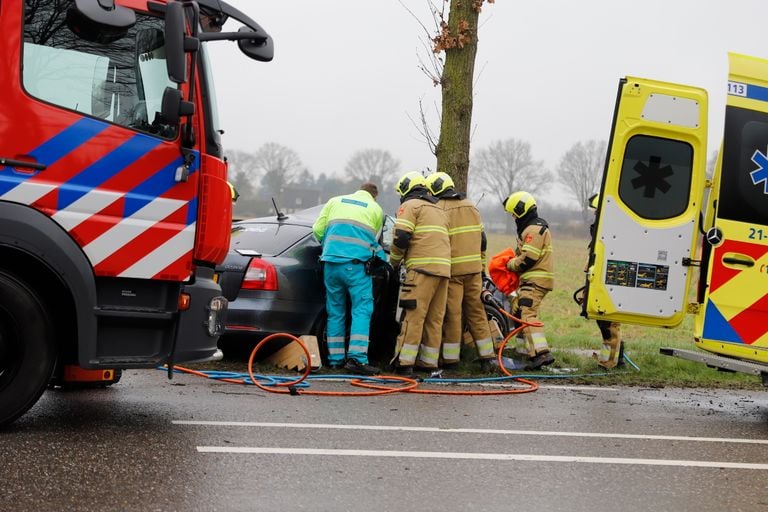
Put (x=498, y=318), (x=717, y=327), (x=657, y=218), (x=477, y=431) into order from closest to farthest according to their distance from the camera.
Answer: (x=477, y=431) → (x=717, y=327) → (x=657, y=218) → (x=498, y=318)

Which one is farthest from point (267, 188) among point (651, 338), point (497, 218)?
point (651, 338)

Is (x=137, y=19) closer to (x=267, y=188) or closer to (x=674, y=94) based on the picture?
(x=674, y=94)

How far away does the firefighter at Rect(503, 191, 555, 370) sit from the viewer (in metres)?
9.82

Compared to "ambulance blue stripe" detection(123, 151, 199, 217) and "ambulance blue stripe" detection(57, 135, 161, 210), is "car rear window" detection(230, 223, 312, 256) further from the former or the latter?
"ambulance blue stripe" detection(57, 135, 161, 210)

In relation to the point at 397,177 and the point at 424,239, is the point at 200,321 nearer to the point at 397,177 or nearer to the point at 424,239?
the point at 424,239

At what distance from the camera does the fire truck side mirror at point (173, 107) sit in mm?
5223

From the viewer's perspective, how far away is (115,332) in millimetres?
5398

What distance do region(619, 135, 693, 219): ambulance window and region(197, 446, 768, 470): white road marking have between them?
250 cm

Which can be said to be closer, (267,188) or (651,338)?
(651,338)

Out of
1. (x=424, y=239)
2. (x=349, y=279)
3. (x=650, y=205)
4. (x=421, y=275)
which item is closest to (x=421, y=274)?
(x=421, y=275)

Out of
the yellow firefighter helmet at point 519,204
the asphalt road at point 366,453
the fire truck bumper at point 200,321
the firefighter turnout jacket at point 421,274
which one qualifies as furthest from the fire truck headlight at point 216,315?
the yellow firefighter helmet at point 519,204

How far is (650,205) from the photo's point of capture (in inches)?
291

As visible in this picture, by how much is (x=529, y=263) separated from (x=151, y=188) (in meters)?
5.34

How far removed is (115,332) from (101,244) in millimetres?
529
